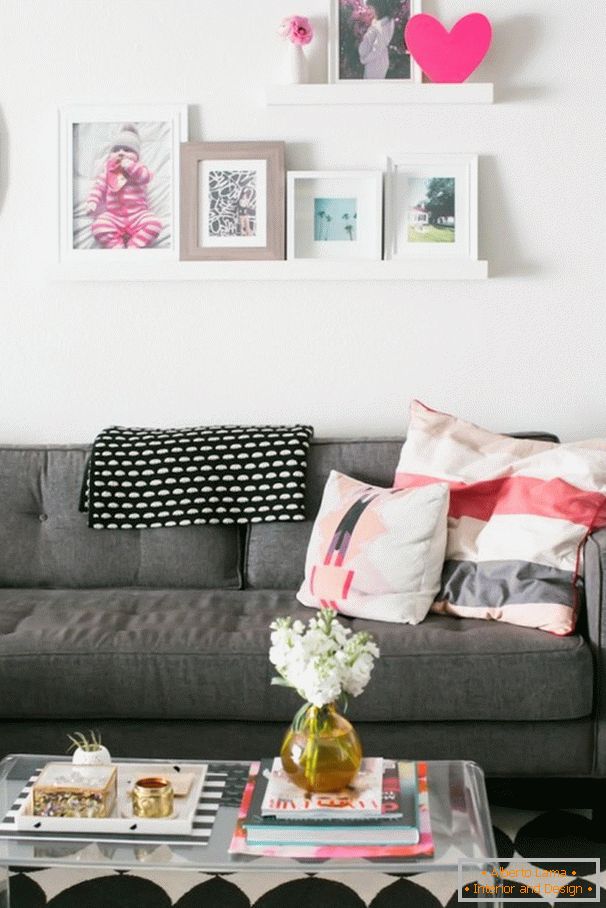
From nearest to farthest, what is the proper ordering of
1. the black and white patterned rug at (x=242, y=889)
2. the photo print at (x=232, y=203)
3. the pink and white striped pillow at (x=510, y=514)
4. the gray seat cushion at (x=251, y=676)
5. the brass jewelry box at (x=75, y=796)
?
the brass jewelry box at (x=75, y=796)
the black and white patterned rug at (x=242, y=889)
the gray seat cushion at (x=251, y=676)
the pink and white striped pillow at (x=510, y=514)
the photo print at (x=232, y=203)

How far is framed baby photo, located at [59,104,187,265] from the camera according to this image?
3.38 meters

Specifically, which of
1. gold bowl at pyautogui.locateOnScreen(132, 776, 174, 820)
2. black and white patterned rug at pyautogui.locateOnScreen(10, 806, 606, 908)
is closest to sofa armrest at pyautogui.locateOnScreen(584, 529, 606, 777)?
black and white patterned rug at pyautogui.locateOnScreen(10, 806, 606, 908)

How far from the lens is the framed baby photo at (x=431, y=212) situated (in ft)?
11.1

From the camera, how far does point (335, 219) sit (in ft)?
11.1

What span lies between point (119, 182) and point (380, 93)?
0.77 metres

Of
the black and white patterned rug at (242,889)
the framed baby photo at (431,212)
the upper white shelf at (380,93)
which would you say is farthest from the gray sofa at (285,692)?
the upper white shelf at (380,93)

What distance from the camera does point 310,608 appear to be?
9.34 ft

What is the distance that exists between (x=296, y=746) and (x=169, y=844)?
0.79 feet

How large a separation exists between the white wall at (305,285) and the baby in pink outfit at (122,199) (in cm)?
13

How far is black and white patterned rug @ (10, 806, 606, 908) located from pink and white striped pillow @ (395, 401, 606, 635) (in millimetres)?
534

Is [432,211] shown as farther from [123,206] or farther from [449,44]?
[123,206]

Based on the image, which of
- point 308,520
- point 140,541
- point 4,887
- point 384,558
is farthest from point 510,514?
point 4,887

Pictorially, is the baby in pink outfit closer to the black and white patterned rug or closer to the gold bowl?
the black and white patterned rug

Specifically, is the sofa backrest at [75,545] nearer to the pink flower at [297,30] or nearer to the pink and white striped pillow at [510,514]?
the pink and white striped pillow at [510,514]
